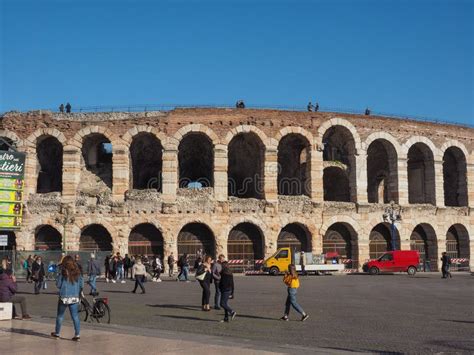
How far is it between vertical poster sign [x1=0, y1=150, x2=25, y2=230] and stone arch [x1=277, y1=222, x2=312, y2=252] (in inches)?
604

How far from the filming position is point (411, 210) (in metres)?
36.8

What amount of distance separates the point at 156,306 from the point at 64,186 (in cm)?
1930

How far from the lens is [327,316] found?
13430 millimetres

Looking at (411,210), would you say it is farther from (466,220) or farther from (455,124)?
(455,124)

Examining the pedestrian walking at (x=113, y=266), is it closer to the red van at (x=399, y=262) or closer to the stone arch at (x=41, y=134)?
the stone arch at (x=41, y=134)

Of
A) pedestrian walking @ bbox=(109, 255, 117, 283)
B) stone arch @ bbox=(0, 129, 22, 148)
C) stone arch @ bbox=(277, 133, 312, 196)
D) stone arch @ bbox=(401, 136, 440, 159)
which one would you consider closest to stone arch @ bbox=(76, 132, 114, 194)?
stone arch @ bbox=(0, 129, 22, 148)

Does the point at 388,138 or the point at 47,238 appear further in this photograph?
the point at 388,138

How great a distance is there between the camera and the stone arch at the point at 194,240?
3391cm

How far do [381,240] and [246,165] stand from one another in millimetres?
10229

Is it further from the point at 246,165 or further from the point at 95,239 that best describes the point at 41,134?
the point at 246,165

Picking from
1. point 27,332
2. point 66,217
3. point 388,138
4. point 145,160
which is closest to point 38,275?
point 27,332

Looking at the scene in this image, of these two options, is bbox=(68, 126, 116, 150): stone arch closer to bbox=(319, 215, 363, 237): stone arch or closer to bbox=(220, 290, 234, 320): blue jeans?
bbox=(319, 215, 363, 237): stone arch

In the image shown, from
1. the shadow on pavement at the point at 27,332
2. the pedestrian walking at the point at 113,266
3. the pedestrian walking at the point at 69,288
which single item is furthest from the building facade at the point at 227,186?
the pedestrian walking at the point at 69,288

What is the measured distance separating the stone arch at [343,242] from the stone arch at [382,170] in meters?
3.74
